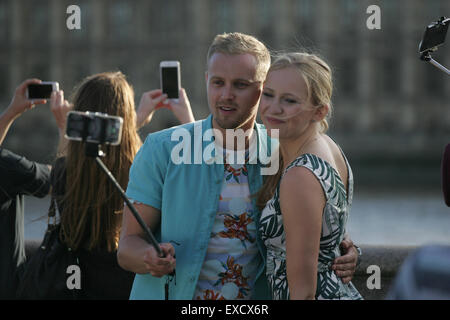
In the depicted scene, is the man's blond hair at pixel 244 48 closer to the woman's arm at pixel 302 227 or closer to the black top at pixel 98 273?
the woman's arm at pixel 302 227

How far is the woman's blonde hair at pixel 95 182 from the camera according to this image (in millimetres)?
2809

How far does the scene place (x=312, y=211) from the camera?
1939mm

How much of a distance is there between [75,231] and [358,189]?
30730 mm

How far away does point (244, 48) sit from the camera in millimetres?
2277

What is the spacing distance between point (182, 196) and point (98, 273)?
0.77 metres

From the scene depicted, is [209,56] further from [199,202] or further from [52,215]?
[52,215]

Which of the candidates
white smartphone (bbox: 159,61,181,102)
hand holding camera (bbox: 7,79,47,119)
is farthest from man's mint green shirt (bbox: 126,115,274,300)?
hand holding camera (bbox: 7,79,47,119)

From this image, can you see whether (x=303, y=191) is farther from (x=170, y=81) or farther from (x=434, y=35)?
(x=170, y=81)

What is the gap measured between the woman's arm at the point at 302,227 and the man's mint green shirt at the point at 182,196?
29cm

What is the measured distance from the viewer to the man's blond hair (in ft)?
7.45

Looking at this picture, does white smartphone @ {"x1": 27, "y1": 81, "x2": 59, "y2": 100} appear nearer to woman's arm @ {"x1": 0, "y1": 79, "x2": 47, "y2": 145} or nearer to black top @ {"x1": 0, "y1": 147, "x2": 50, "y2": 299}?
woman's arm @ {"x1": 0, "y1": 79, "x2": 47, "y2": 145}

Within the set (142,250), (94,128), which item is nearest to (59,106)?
(142,250)

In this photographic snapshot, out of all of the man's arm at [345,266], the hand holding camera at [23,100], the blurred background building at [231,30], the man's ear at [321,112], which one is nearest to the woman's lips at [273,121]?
the man's ear at [321,112]
